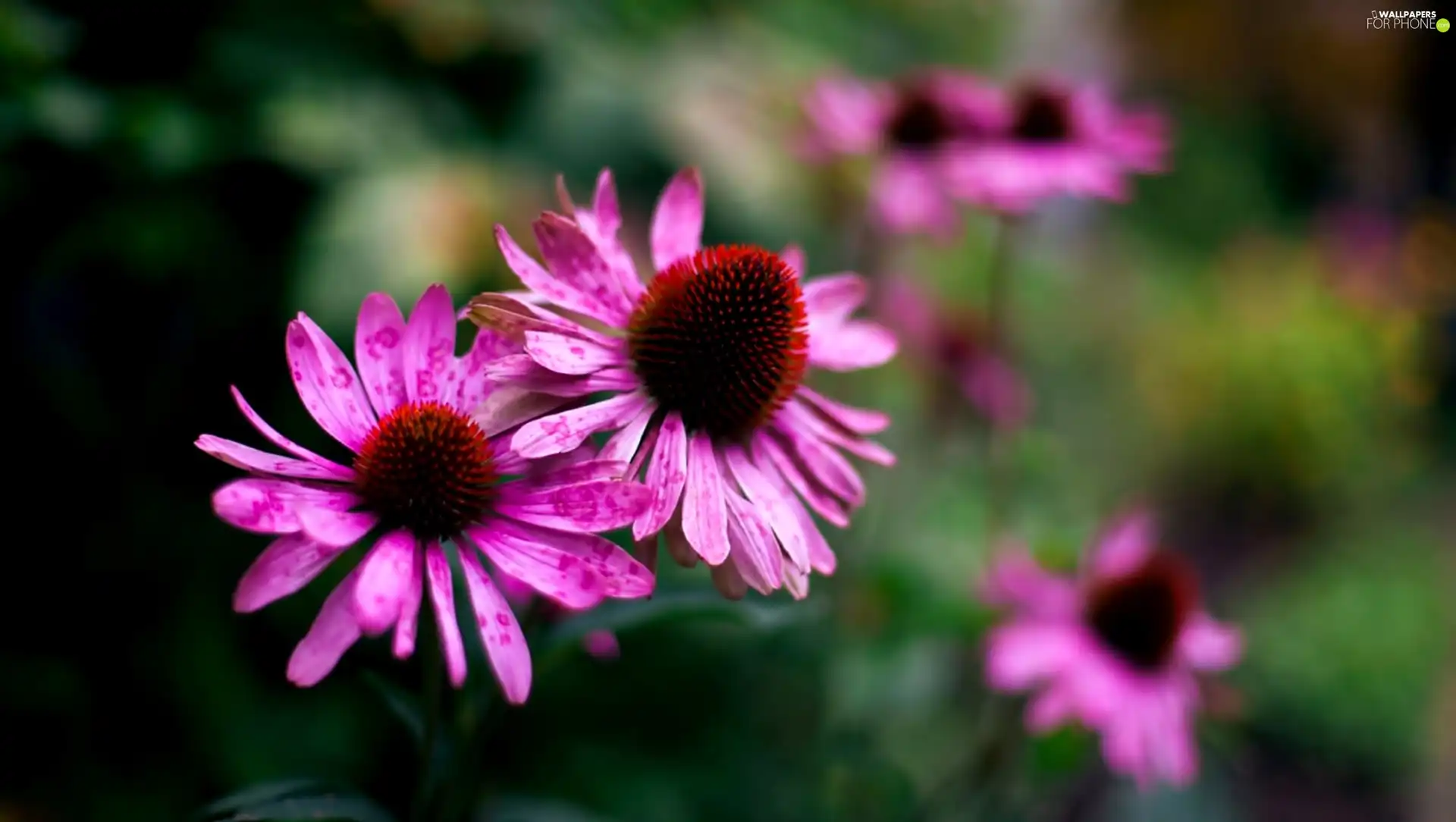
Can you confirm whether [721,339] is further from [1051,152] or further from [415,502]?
[1051,152]

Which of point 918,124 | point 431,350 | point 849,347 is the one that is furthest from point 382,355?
point 918,124

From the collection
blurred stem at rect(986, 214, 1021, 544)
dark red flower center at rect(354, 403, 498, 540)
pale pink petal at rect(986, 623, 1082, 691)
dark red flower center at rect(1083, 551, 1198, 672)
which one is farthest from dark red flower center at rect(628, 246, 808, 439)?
blurred stem at rect(986, 214, 1021, 544)

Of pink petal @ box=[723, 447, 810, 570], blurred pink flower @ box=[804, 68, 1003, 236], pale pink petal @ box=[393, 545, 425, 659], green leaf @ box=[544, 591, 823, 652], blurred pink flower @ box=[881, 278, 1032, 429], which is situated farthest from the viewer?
blurred pink flower @ box=[881, 278, 1032, 429]

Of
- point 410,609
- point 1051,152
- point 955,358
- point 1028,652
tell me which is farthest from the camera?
point 955,358

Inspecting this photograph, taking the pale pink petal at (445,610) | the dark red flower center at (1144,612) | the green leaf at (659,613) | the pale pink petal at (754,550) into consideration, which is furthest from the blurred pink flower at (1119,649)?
the pale pink petal at (445,610)

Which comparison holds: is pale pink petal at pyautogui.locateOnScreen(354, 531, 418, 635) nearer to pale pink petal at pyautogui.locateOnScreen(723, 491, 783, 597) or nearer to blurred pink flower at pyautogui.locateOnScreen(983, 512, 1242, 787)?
pale pink petal at pyautogui.locateOnScreen(723, 491, 783, 597)

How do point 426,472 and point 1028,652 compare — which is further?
point 1028,652

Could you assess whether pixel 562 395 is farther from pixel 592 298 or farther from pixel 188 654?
pixel 188 654
